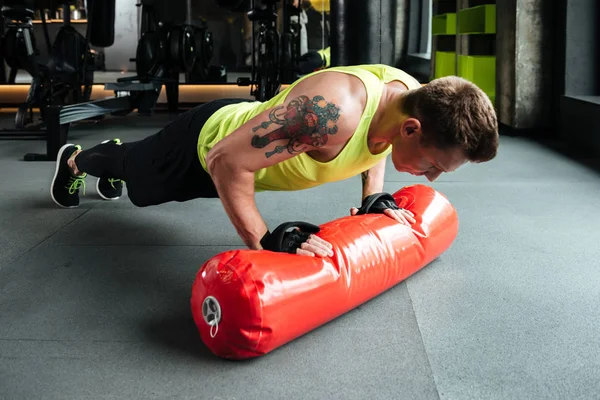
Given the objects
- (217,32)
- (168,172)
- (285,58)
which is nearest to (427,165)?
(168,172)

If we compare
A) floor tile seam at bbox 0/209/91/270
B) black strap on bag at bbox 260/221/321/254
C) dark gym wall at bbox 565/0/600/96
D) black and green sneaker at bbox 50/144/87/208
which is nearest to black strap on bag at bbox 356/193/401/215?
black strap on bag at bbox 260/221/321/254

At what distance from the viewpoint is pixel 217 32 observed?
845 cm

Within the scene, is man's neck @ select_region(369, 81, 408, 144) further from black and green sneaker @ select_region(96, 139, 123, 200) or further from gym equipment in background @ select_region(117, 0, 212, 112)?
gym equipment in background @ select_region(117, 0, 212, 112)

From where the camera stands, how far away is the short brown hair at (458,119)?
1544 mm

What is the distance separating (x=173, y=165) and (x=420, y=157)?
898mm

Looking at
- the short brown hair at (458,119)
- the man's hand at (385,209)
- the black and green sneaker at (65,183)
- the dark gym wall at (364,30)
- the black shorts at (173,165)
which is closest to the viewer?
the short brown hair at (458,119)

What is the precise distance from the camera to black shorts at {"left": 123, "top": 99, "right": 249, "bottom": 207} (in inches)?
84.9

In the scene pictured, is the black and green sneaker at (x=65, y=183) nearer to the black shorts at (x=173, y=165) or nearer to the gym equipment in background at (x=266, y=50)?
the black shorts at (x=173, y=165)

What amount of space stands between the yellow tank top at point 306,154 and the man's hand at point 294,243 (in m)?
0.18

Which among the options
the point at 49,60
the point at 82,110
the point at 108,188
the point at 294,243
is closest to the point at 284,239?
the point at 294,243

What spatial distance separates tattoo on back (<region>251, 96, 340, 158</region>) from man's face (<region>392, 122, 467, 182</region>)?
0.60 feet

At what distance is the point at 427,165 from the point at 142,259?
1.11 meters

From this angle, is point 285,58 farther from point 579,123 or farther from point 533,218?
point 533,218

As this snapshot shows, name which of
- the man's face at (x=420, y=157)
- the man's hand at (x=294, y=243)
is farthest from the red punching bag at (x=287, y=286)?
the man's face at (x=420, y=157)
